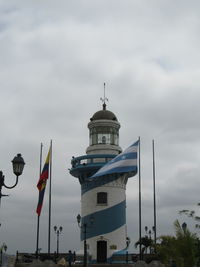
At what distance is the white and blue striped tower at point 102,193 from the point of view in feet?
151

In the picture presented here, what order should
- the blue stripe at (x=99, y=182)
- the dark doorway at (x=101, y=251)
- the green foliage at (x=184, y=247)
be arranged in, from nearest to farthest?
the green foliage at (x=184, y=247), the dark doorway at (x=101, y=251), the blue stripe at (x=99, y=182)

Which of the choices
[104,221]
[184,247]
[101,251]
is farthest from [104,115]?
[184,247]

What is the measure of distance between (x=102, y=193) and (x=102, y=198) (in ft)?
1.50

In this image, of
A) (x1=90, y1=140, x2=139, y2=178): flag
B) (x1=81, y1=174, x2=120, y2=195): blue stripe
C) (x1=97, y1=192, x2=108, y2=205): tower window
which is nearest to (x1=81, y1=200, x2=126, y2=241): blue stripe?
(x1=97, y1=192, x2=108, y2=205): tower window

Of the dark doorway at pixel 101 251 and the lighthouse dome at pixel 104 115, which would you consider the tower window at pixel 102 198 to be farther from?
the lighthouse dome at pixel 104 115

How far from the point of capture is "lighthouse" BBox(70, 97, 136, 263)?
46.1 metres

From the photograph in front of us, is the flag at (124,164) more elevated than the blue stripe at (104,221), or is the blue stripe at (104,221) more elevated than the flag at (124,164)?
the flag at (124,164)

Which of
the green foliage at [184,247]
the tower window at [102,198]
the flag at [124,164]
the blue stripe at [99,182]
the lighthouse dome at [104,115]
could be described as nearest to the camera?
the green foliage at [184,247]

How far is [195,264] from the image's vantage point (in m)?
24.6

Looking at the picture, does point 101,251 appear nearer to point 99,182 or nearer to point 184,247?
point 99,182

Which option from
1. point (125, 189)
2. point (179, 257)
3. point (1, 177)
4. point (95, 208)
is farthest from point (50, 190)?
point (1, 177)

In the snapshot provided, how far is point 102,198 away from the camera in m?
46.9

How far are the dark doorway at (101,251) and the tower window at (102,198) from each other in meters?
3.50

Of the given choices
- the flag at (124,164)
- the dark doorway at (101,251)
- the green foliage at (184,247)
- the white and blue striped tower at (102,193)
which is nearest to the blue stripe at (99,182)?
the white and blue striped tower at (102,193)
